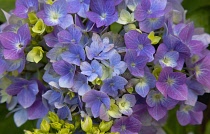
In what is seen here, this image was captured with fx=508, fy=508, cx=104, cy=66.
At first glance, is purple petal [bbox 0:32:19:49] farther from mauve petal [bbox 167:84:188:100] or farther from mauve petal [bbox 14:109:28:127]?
mauve petal [bbox 167:84:188:100]

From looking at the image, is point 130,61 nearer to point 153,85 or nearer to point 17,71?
point 153,85

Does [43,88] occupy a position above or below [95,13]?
below

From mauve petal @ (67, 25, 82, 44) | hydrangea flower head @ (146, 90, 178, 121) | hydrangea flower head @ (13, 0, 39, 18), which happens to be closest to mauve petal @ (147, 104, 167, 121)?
hydrangea flower head @ (146, 90, 178, 121)

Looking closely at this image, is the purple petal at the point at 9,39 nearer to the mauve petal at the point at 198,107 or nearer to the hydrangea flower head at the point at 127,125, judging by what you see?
the hydrangea flower head at the point at 127,125

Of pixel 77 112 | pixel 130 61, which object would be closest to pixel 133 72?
pixel 130 61

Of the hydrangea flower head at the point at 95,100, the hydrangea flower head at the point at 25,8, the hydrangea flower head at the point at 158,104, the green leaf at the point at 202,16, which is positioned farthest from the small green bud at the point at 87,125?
the green leaf at the point at 202,16

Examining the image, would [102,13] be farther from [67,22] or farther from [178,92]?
[178,92]
